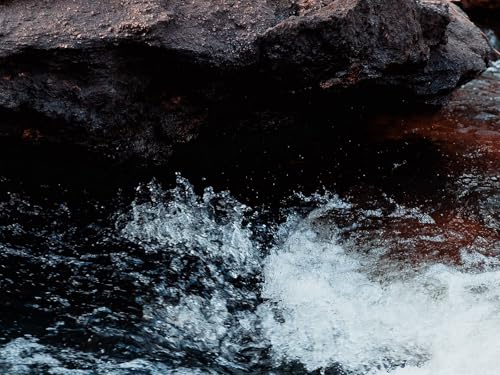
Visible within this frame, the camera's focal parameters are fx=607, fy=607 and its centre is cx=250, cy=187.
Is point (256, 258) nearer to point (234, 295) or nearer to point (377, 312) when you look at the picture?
point (234, 295)

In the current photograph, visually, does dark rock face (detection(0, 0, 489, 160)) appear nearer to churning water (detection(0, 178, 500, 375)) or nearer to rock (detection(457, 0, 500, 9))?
churning water (detection(0, 178, 500, 375))

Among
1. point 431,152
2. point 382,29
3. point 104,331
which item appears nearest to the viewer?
point 104,331

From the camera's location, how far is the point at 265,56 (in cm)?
339

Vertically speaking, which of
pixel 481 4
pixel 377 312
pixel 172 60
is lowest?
pixel 377 312

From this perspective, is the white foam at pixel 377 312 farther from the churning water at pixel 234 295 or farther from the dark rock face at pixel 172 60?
the dark rock face at pixel 172 60

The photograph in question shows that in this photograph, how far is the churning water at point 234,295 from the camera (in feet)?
8.61

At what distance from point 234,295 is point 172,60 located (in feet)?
4.24

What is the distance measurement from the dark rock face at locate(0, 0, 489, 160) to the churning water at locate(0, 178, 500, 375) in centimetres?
49

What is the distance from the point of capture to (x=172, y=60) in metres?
3.27

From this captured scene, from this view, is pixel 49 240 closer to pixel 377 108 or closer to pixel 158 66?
pixel 158 66

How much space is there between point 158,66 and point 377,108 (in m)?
2.04

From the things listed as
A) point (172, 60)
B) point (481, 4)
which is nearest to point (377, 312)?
point (172, 60)

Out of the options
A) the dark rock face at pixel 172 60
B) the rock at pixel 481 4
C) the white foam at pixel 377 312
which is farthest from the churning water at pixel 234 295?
the rock at pixel 481 4

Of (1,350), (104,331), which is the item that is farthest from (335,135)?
(1,350)
